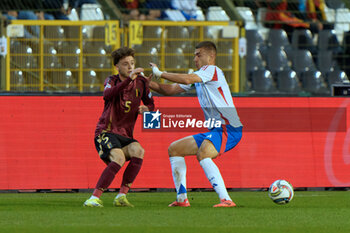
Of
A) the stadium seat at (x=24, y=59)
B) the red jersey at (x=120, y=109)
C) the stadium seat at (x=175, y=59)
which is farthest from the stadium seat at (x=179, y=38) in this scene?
the red jersey at (x=120, y=109)

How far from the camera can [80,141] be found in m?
12.2

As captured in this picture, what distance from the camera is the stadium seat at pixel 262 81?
19.0 meters

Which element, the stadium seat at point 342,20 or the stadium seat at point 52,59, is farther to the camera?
the stadium seat at point 342,20

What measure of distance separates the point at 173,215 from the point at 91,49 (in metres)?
9.84

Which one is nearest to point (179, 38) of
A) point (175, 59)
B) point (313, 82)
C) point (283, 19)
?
point (175, 59)

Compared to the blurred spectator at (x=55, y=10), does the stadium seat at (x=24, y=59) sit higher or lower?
lower

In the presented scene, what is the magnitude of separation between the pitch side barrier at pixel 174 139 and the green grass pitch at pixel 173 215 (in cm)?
98

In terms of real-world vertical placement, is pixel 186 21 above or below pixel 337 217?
above

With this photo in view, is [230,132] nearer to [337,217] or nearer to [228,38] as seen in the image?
[337,217]

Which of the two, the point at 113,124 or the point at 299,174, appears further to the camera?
the point at 299,174

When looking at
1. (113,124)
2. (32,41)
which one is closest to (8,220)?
(113,124)

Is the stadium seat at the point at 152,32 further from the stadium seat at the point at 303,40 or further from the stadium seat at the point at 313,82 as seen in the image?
the stadium seat at the point at 303,40

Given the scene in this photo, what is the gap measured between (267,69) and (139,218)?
→ 1233cm

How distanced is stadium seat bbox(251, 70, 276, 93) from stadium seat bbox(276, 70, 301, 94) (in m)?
0.23
